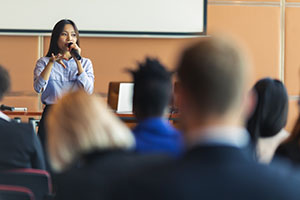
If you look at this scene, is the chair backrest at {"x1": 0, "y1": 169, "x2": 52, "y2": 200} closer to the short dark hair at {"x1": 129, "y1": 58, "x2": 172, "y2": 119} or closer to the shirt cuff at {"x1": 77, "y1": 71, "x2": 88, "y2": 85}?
the short dark hair at {"x1": 129, "y1": 58, "x2": 172, "y2": 119}

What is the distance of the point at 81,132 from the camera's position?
1.12 m

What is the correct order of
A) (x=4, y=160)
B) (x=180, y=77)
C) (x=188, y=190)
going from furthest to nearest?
(x=4, y=160)
(x=180, y=77)
(x=188, y=190)

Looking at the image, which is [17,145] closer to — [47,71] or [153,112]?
[153,112]

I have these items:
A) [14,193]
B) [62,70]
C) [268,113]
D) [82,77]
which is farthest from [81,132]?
[62,70]

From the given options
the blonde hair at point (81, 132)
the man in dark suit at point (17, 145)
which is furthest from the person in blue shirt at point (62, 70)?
the blonde hair at point (81, 132)

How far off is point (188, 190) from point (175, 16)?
5.07 metres

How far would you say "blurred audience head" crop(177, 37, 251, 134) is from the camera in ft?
2.94

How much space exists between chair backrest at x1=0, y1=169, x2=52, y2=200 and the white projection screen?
152 inches

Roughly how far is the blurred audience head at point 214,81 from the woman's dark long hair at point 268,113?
4.38 ft

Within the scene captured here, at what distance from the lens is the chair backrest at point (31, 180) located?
1817mm

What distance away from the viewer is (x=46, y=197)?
5.93 feet

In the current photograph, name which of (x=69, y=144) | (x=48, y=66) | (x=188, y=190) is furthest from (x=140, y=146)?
(x=48, y=66)

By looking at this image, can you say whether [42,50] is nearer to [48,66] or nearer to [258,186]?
[48,66]

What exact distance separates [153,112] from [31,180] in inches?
25.3
